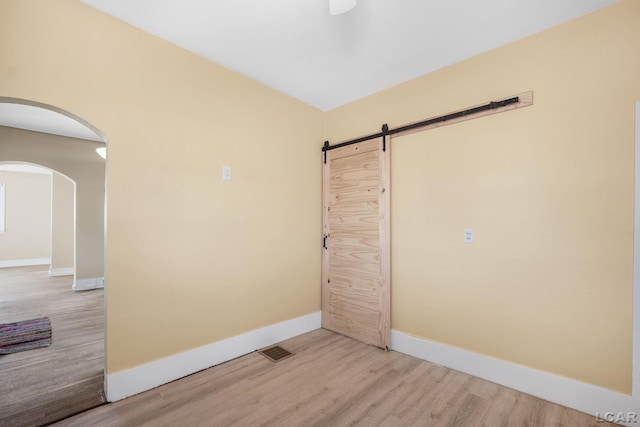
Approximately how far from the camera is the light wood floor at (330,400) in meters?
1.79

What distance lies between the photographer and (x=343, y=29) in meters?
2.15

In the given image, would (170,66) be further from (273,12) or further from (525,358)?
(525,358)

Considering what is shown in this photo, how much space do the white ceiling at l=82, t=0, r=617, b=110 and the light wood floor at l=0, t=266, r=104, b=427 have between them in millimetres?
2845

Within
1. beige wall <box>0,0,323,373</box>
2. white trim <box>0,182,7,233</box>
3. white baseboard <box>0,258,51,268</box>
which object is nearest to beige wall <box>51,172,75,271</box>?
white trim <box>0,182,7,233</box>

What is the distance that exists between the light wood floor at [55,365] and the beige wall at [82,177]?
2.90 ft

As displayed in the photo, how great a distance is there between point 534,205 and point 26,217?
12.1 metres

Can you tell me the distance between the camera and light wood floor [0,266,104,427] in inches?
74.5

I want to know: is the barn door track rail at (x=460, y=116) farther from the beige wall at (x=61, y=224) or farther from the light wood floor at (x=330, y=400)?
the beige wall at (x=61, y=224)

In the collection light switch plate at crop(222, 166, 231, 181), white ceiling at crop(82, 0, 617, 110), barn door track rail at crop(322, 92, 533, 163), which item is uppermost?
white ceiling at crop(82, 0, 617, 110)

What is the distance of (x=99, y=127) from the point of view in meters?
1.98

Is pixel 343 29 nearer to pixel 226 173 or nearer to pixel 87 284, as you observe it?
pixel 226 173

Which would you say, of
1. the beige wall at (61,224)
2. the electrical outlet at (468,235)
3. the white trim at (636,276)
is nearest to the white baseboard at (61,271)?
the beige wall at (61,224)

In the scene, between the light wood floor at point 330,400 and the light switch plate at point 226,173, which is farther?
the light switch plate at point 226,173

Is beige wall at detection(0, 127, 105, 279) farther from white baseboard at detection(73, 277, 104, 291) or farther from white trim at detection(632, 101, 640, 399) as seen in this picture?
white trim at detection(632, 101, 640, 399)
